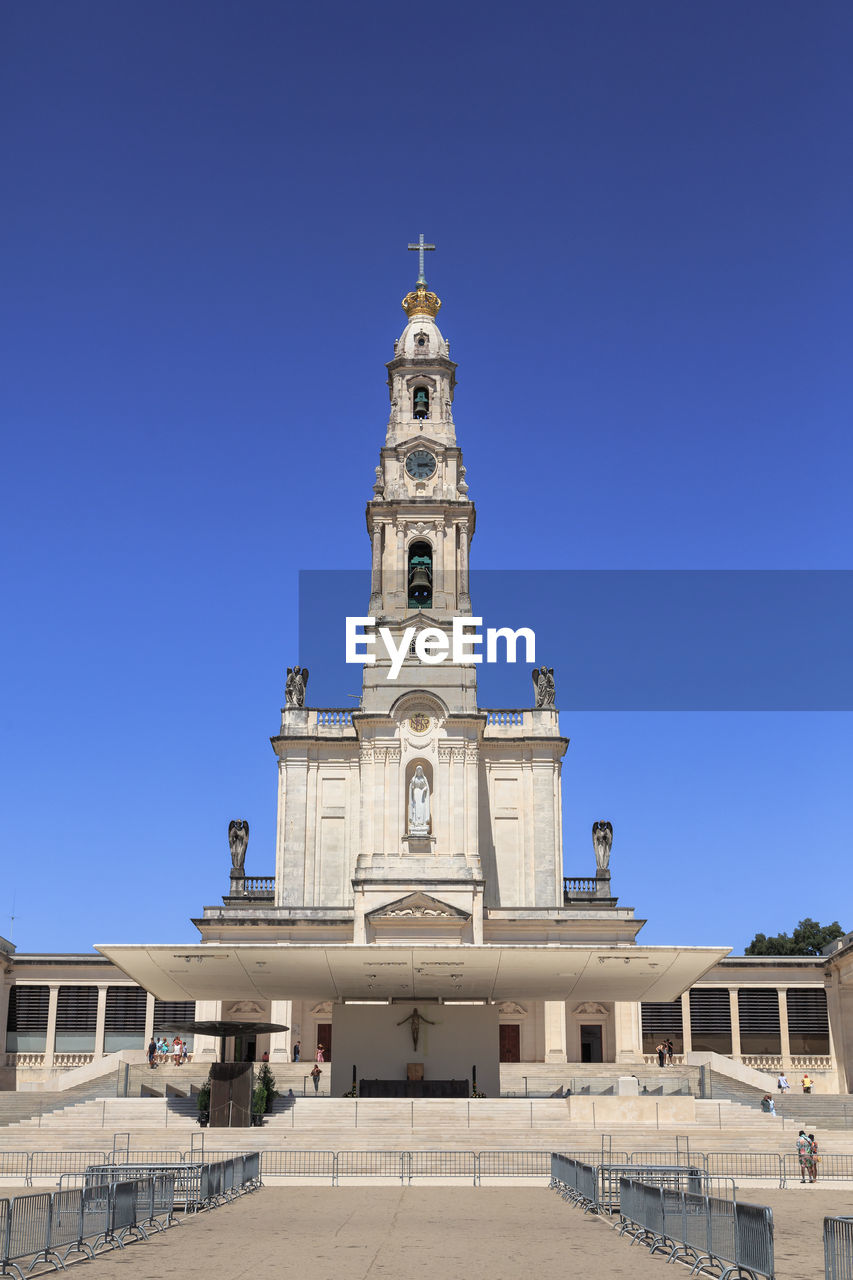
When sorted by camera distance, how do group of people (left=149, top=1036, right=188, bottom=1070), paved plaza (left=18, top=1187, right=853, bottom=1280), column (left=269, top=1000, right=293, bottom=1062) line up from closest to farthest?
paved plaza (left=18, top=1187, right=853, bottom=1280), group of people (left=149, top=1036, right=188, bottom=1070), column (left=269, top=1000, right=293, bottom=1062)

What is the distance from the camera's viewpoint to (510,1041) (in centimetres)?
5700

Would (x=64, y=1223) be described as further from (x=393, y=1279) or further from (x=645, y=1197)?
(x=645, y=1197)

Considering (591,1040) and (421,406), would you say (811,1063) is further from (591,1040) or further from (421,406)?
(421,406)

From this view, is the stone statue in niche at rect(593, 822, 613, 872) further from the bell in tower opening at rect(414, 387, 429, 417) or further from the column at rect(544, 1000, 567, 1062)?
the bell in tower opening at rect(414, 387, 429, 417)

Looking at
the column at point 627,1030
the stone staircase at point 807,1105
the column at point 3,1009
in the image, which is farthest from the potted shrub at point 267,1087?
the column at point 3,1009

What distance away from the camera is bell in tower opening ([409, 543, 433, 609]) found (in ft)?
206

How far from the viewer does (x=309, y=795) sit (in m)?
60.2

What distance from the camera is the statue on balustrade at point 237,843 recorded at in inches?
2388

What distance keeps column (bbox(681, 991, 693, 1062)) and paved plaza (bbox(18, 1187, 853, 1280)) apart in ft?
116

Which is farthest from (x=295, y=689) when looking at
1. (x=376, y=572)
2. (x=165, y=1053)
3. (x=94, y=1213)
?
(x=94, y=1213)

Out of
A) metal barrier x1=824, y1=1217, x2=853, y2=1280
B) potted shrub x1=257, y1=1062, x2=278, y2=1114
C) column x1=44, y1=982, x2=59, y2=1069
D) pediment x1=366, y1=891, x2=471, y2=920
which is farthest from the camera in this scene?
column x1=44, y1=982, x2=59, y2=1069

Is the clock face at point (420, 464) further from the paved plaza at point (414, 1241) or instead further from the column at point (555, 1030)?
the paved plaza at point (414, 1241)

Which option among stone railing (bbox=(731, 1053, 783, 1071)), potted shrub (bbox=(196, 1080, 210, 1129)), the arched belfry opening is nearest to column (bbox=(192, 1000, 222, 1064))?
potted shrub (bbox=(196, 1080, 210, 1129))

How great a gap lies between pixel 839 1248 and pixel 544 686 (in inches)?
1909
